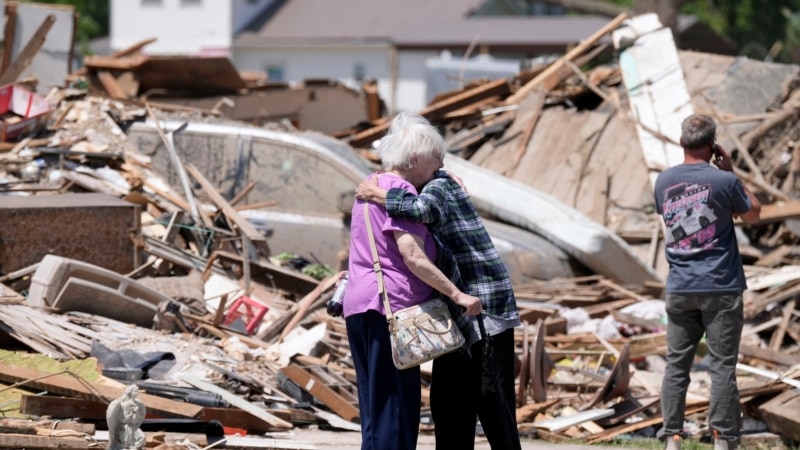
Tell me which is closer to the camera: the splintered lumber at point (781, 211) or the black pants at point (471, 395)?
the black pants at point (471, 395)

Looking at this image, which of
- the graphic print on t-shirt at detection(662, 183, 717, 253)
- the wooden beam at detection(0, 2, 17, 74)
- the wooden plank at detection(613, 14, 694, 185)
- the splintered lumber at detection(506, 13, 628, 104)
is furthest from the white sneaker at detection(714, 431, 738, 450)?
the wooden beam at detection(0, 2, 17, 74)

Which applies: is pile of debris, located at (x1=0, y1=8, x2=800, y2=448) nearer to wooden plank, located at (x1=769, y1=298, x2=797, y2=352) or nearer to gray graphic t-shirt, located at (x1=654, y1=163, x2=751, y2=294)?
wooden plank, located at (x1=769, y1=298, x2=797, y2=352)

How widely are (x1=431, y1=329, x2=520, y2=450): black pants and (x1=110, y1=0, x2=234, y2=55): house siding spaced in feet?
134

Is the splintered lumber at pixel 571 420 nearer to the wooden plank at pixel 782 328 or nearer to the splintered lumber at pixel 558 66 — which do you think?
the wooden plank at pixel 782 328


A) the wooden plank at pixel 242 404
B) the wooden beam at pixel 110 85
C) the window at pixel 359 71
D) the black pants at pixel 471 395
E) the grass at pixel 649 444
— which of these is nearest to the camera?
the black pants at pixel 471 395

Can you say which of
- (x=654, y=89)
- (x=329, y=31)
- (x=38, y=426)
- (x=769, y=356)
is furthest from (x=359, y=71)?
(x=38, y=426)

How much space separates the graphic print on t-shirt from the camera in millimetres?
6781

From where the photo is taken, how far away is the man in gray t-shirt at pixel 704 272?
6773 mm

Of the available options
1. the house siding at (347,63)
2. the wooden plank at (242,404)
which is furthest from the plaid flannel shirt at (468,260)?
the house siding at (347,63)

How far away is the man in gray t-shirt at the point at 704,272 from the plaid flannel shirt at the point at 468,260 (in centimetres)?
167

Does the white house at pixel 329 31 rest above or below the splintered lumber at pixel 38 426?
above

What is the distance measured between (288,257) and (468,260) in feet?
19.6

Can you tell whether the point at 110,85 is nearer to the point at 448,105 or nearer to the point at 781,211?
the point at 448,105

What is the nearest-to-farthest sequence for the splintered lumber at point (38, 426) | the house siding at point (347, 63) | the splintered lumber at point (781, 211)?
1. the splintered lumber at point (38, 426)
2. the splintered lumber at point (781, 211)
3. the house siding at point (347, 63)
